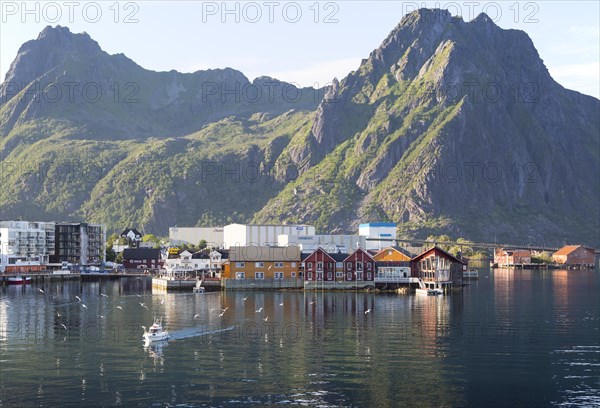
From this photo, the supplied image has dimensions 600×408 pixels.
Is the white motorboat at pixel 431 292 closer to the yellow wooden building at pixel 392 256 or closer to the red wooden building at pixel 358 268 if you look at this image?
the red wooden building at pixel 358 268

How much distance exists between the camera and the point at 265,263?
174750 millimetres

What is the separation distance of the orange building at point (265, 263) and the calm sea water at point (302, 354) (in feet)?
Result: 93.1

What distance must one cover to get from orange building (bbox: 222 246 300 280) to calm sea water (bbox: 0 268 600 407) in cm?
2839

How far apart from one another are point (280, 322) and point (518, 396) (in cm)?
4797

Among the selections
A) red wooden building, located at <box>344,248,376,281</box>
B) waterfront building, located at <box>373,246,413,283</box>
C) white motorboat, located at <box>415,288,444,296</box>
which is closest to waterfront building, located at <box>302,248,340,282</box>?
red wooden building, located at <box>344,248,376,281</box>

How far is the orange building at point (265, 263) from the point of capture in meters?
174

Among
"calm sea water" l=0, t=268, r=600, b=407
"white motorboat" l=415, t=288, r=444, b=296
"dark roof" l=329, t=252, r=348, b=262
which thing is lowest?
"calm sea water" l=0, t=268, r=600, b=407

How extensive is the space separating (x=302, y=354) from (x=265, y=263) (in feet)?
286

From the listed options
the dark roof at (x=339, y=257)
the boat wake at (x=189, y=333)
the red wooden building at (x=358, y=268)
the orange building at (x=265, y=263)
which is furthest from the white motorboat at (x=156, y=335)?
the dark roof at (x=339, y=257)

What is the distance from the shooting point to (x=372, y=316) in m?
122

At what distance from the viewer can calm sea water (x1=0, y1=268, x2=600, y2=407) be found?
7038 centimetres

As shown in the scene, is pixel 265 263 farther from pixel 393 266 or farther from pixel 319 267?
pixel 393 266

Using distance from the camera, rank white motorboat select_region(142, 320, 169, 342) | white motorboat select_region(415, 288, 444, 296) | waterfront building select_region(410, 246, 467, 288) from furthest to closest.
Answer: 1. waterfront building select_region(410, 246, 467, 288)
2. white motorboat select_region(415, 288, 444, 296)
3. white motorboat select_region(142, 320, 169, 342)

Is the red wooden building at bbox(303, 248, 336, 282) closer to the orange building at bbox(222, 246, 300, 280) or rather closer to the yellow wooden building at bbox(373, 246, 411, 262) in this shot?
the orange building at bbox(222, 246, 300, 280)
